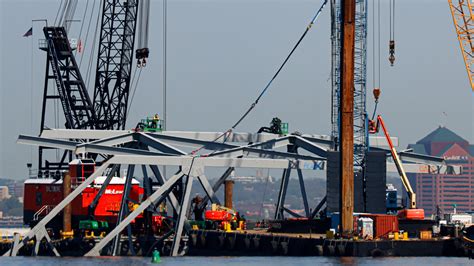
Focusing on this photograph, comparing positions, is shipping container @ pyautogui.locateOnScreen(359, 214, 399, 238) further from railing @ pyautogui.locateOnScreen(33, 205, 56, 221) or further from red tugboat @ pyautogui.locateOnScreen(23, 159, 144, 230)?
railing @ pyautogui.locateOnScreen(33, 205, 56, 221)

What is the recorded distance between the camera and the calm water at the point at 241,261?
73838 millimetres

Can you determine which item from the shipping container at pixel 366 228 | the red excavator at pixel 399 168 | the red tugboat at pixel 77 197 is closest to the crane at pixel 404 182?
the red excavator at pixel 399 168

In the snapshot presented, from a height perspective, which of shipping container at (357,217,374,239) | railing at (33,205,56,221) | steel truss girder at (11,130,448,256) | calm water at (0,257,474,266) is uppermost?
steel truss girder at (11,130,448,256)

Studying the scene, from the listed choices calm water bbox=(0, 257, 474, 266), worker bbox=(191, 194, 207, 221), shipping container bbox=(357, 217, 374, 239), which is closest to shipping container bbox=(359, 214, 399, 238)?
shipping container bbox=(357, 217, 374, 239)

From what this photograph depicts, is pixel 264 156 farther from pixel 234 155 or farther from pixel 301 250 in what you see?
pixel 301 250

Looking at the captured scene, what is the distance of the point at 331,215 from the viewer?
88.0 meters

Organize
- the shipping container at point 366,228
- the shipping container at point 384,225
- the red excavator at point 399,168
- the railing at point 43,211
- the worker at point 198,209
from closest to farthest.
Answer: the shipping container at point 366,228, the shipping container at point 384,225, the red excavator at point 399,168, the worker at point 198,209, the railing at point 43,211

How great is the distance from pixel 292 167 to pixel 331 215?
30.3 ft

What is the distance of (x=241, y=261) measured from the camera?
A: 80688 millimetres

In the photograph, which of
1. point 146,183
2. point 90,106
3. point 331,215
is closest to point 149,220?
point 146,183

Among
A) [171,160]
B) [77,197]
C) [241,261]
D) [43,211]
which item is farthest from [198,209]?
[241,261]

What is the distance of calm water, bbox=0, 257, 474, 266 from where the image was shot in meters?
73.8

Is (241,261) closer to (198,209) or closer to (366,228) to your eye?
(366,228)

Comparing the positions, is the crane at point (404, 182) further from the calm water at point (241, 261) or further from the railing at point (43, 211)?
the railing at point (43, 211)
